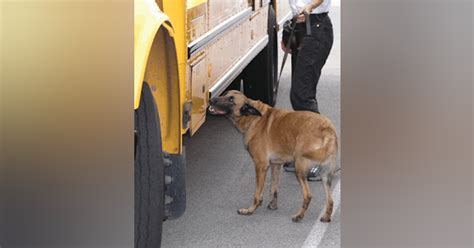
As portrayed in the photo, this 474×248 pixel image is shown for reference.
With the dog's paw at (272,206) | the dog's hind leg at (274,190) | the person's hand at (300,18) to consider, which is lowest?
the dog's paw at (272,206)

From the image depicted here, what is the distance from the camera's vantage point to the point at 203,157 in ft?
25.8

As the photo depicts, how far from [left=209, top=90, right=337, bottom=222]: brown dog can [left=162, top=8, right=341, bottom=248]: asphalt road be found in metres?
0.13

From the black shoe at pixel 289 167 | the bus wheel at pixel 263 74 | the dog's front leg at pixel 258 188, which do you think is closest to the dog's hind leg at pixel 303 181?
the dog's front leg at pixel 258 188

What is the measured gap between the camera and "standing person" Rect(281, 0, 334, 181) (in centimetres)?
705

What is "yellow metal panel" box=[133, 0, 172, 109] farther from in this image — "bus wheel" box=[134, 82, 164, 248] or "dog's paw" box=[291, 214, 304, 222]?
"dog's paw" box=[291, 214, 304, 222]

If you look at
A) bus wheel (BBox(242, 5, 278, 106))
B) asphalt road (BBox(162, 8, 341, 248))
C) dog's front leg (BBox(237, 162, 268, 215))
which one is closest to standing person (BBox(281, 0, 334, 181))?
asphalt road (BBox(162, 8, 341, 248))

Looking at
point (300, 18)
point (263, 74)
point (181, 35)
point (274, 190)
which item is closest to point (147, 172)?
point (181, 35)

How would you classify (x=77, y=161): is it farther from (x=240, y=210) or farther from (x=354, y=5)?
(x=240, y=210)

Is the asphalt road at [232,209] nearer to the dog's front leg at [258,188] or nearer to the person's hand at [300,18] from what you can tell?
the dog's front leg at [258,188]

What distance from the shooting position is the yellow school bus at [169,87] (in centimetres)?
412

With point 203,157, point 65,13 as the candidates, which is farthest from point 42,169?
point 203,157

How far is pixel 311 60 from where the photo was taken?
707cm

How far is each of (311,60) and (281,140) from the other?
0.94 m

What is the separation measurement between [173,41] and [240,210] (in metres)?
2.16
